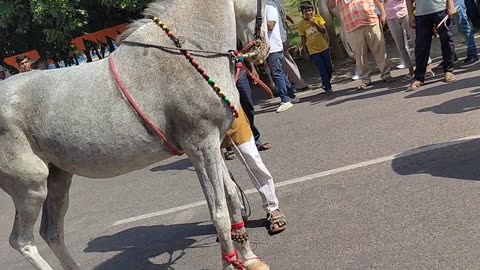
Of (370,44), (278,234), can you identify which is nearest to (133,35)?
(278,234)

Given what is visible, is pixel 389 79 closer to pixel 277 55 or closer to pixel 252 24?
pixel 277 55

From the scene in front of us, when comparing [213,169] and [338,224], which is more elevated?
[213,169]

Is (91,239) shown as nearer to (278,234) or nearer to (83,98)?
(278,234)

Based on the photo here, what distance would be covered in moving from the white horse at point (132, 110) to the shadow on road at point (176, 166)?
4.25 m

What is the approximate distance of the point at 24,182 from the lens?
3820 millimetres

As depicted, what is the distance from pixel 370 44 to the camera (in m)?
10.3

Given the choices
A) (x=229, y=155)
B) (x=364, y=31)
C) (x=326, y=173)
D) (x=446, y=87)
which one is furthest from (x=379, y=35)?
(x=326, y=173)

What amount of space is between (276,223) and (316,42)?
6.43 m

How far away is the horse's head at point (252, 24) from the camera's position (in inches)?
155

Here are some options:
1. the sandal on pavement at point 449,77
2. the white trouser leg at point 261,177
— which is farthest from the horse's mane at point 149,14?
the sandal on pavement at point 449,77

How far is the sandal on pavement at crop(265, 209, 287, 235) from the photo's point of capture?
512cm

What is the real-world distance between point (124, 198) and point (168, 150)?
155 inches

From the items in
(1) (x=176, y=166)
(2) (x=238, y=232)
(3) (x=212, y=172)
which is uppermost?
(3) (x=212, y=172)

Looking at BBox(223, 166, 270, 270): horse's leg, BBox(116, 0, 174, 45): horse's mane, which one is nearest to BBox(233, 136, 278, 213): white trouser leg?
BBox(223, 166, 270, 270): horse's leg
